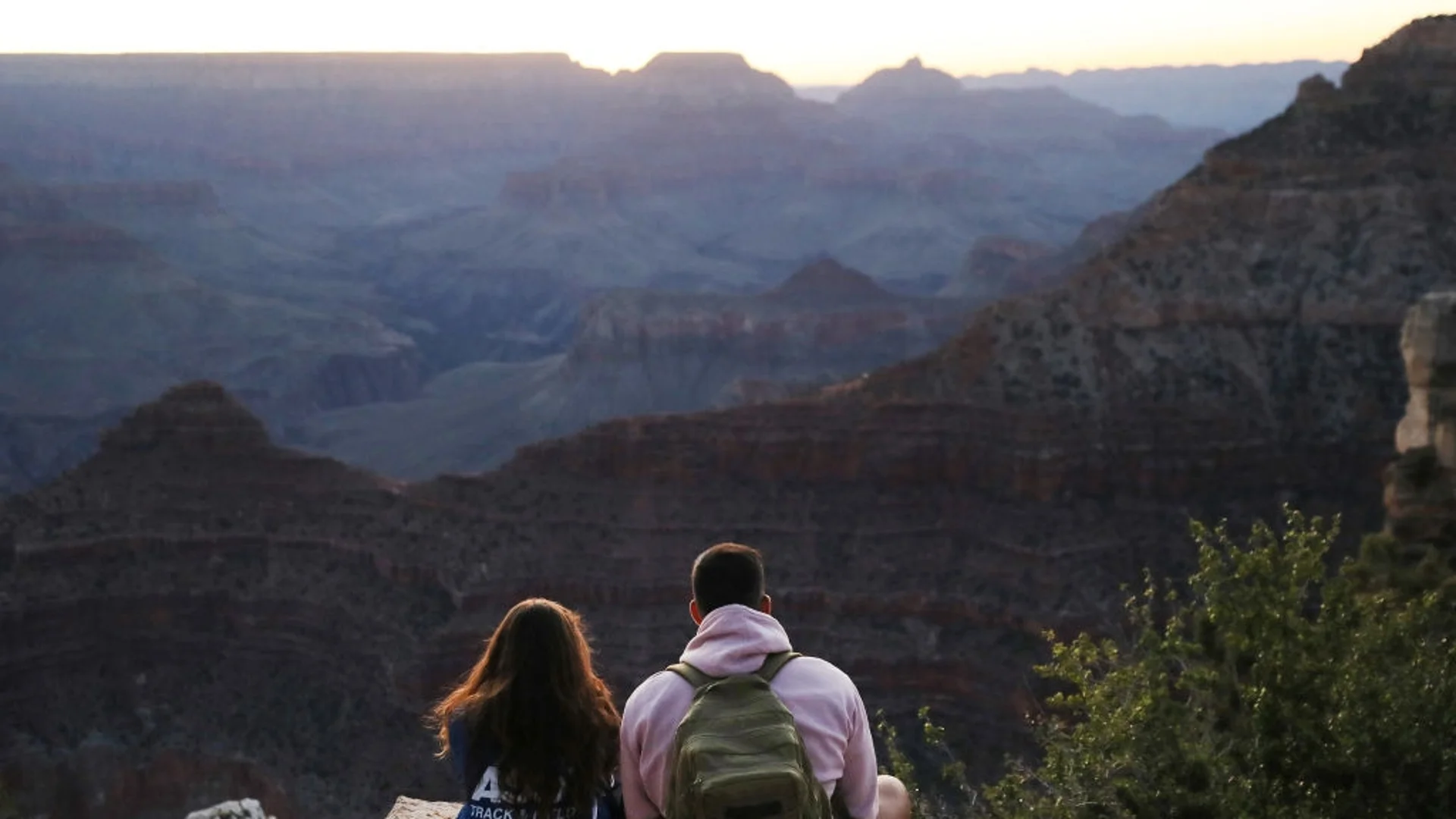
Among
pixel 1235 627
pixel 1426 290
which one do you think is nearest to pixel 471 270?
pixel 1426 290

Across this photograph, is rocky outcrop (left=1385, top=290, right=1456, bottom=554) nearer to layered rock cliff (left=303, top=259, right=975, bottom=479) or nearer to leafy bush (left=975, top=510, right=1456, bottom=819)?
leafy bush (left=975, top=510, right=1456, bottom=819)

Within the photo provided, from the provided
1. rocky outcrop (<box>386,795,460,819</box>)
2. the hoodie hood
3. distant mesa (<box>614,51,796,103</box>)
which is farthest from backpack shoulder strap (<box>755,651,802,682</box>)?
distant mesa (<box>614,51,796,103</box>)

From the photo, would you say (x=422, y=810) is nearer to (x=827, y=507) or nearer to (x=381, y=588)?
(x=827, y=507)

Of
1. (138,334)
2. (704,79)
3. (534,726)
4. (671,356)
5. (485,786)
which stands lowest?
(138,334)

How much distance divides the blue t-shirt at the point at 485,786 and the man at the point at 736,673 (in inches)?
15.4

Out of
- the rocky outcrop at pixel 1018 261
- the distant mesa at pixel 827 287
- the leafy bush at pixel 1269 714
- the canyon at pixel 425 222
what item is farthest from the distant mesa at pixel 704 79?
the leafy bush at pixel 1269 714

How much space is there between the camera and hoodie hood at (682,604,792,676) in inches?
243

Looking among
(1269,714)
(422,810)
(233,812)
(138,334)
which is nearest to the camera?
(1269,714)

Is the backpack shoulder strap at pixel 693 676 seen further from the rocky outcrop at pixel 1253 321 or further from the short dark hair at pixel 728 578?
the rocky outcrop at pixel 1253 321

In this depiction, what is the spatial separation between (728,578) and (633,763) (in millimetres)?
921

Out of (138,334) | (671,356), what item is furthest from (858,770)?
(138,334)

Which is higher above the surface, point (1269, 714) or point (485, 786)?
point (485, 786)

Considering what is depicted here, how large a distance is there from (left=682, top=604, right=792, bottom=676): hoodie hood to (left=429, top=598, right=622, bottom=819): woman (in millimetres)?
515

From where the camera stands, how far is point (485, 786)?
636 cm
